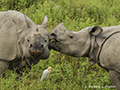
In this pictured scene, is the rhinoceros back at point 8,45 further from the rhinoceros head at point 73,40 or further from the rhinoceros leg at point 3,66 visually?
the rhinoceros head at point 73,40

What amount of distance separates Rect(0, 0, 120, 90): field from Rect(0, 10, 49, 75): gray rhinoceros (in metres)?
0.22

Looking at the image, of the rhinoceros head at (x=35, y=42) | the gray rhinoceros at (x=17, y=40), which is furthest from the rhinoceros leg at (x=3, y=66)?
the rhinoceros head at (x=35, y=42)

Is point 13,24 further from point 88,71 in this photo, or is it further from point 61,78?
point 88,71

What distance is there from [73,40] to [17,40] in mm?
1010

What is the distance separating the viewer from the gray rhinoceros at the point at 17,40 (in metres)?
4.39

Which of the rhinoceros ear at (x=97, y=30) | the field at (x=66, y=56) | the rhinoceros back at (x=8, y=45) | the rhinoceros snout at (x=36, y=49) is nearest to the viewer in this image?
the rhinoceros snout at (x=36, y=49)

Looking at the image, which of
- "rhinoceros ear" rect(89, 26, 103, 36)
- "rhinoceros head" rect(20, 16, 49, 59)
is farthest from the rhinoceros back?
"rhinoceros ear" rect(89, 26, 103, 36)

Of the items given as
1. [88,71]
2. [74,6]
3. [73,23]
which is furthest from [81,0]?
[88,71]

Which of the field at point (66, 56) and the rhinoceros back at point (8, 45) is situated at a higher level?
the rhinoceros back at point (8, 45)

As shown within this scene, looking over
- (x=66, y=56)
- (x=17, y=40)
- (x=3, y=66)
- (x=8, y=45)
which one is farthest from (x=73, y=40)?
(x=66, y=56)

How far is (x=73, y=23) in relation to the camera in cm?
803

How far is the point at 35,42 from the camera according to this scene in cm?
416

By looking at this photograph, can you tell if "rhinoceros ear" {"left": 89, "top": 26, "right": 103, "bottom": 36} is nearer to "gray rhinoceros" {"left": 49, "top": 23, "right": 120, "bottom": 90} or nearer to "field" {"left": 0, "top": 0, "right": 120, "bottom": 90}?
"gray rhinoceros" {"left": 49, "top": 23, "right": 120, "bottom": 90}

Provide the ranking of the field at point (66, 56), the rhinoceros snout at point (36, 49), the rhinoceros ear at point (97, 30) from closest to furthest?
the rhinoceros snout at point (36, 49)
the rhinoceros ear at point (97, 30)
the field at point (66, 56)
